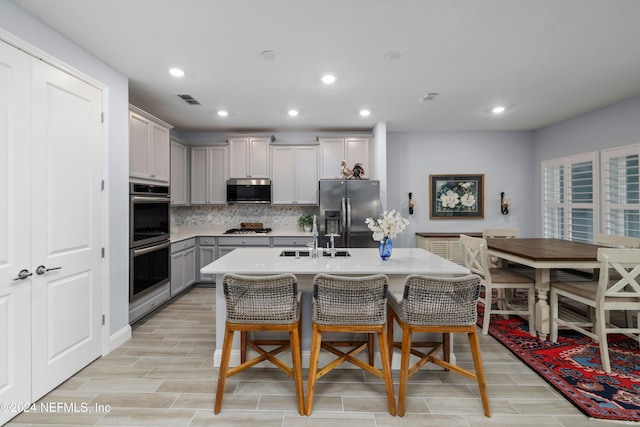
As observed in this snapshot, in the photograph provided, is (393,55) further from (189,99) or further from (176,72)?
(189,99)

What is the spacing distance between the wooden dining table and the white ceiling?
181 cm

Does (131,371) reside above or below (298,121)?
below

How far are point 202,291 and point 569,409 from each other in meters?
4.54

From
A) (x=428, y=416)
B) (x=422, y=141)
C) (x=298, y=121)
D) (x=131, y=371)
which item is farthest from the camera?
(x=422, y=141)

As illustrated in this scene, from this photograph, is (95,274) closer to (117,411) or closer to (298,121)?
(117,411)

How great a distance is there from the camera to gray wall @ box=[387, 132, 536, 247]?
5.66 m

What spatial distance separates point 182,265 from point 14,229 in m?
2.72

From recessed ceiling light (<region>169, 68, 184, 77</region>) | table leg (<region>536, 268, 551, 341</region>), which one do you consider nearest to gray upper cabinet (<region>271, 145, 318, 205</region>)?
recessed ceiling light (<region>169, 68, 184, 77</region>)

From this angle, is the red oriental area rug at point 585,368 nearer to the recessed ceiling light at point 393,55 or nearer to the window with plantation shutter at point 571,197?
the window with plantation shutter at point 571,197

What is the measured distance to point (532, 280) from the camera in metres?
3.21

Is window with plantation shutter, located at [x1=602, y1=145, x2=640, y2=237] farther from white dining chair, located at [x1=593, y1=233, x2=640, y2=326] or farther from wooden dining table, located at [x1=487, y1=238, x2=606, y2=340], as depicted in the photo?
wooden dining table, located at [x1=487, y1=238, x2=606, y2=340]

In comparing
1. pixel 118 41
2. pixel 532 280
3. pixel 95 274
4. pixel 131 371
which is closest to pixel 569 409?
pixel 532 280

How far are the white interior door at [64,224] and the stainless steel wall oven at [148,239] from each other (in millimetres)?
507

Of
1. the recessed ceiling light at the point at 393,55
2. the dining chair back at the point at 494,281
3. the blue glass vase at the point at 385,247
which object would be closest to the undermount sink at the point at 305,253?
the blue glass vase at the point at 385,247
